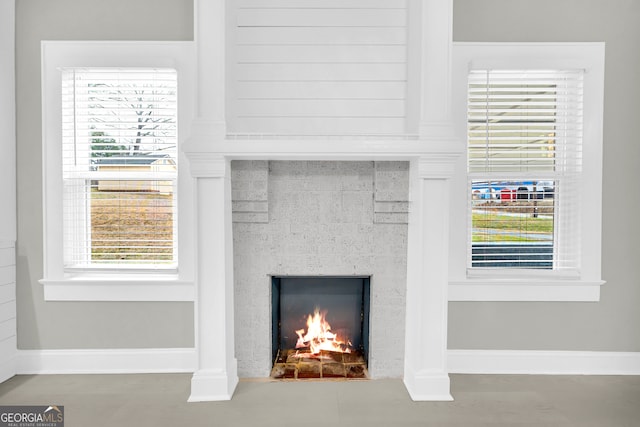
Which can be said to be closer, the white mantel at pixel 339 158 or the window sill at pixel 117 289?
the white mantel at pixel 339 158

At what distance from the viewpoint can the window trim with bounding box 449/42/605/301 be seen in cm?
296

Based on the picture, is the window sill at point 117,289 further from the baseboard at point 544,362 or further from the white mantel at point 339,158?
the baseboard at point 544,362

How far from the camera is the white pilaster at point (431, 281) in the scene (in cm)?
260

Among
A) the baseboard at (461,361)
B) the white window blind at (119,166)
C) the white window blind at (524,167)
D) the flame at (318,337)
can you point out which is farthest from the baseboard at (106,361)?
the white window blind at (524,167)

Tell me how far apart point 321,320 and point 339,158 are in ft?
4.35

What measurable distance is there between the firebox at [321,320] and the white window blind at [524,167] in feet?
3.21

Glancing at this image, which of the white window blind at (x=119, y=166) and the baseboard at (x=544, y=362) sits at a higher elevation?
the white window blind at (x=119, y=166)

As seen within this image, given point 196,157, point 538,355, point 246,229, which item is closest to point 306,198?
point 246,229

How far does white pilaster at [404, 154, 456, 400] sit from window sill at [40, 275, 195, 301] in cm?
170

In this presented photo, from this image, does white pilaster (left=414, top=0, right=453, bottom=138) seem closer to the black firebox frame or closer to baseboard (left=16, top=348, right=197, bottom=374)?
the black firebox frame

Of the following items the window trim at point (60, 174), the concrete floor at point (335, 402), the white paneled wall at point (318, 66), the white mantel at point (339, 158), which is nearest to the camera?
the concrete floor at point (335, 402)

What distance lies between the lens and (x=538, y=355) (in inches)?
120

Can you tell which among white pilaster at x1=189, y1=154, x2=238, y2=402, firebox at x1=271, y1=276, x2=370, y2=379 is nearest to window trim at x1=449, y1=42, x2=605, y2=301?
firebox at x1=271, y1=276, x2=370, y2=379

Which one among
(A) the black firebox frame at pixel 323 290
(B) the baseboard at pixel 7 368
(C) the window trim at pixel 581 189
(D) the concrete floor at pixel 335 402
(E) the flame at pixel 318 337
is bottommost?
(D) the concrete floor at pixel 335 402
